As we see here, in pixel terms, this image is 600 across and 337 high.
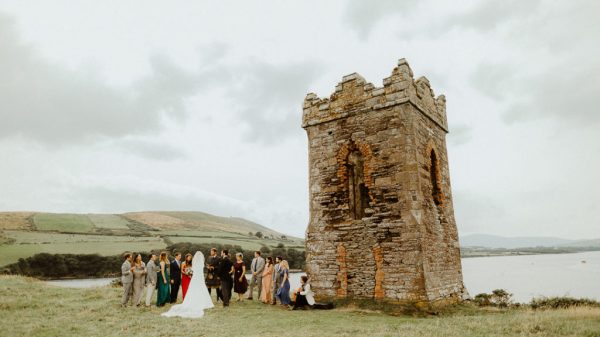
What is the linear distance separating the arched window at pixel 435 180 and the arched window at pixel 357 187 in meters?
2.57

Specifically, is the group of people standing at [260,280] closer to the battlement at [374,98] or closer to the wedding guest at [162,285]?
the wedding guest at [162,285]

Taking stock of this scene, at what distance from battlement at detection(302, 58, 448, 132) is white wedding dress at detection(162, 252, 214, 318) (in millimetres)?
6542

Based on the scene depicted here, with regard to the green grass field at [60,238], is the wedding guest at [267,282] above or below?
below

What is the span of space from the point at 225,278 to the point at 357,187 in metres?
5.63

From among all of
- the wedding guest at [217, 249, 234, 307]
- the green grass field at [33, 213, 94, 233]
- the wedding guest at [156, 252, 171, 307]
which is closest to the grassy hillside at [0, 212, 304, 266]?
the green grass field at [33, 213, 94, 233]

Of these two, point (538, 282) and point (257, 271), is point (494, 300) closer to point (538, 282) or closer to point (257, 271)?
point (257, 271)

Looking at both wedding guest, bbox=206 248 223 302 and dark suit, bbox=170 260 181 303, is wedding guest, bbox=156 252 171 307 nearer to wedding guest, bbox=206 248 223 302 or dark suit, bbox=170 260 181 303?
dark suit, bbox=170 260 181 303

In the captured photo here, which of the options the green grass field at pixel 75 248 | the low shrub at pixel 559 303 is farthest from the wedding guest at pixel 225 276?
the green grass field at pixel 75 248

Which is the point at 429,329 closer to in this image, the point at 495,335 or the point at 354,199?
the point at 495,335

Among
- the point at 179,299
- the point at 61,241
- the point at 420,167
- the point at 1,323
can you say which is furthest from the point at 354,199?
the point at 61,241

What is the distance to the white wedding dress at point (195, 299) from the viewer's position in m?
11.6

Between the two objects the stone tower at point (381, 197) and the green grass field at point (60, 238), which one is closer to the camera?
the stone tower at point (381, 197)

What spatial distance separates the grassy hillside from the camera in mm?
42531

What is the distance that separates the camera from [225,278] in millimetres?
13484
